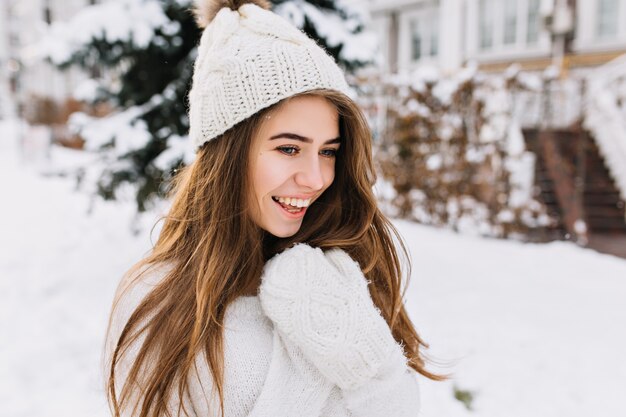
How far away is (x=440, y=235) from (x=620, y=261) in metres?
2.27

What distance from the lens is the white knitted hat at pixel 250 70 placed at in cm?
135

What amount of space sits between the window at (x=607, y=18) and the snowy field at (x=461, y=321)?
8.78 m

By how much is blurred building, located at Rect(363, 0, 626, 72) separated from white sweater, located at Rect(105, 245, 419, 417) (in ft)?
43.9

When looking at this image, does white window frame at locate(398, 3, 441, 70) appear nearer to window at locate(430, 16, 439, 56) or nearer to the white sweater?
window at locate(430, 16, 439, 56)

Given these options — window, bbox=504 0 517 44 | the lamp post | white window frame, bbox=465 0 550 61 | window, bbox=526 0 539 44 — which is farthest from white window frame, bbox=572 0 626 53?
window, bbox=504 0 517 44

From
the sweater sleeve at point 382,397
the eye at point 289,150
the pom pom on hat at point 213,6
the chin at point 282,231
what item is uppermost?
the pom pom on hat at point 213,6

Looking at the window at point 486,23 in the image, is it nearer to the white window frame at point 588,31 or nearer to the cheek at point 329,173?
the white window frame at point 588,31

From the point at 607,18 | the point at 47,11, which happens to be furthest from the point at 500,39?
the point at 47,11

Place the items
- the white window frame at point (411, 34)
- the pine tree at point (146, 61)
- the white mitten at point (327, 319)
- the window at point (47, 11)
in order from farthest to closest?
the window at point (47, 11) < the white window frame at point (411, 34) < the pine tree at point (146, 61) < the white mitten at point (327, 319)

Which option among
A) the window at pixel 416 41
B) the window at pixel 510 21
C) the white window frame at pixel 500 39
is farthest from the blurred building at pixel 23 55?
the window at pixel 510 21

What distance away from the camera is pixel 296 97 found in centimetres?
140

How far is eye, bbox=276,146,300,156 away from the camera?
144 cm

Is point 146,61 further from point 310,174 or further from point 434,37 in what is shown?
point 434,37

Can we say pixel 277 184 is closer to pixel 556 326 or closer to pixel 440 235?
pixel 556 326
